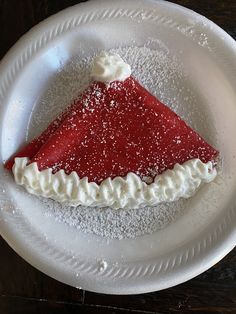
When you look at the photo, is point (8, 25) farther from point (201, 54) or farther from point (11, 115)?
point (201, 54)

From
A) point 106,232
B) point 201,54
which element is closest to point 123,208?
point 106,232

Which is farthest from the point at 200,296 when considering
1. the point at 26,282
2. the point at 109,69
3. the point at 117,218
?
the point at 109,69

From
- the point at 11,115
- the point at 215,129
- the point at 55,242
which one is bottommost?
the point at 55,242

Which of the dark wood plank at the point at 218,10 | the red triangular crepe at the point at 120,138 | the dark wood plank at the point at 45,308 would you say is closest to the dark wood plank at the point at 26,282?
the dark wood plank at the point at 45,308

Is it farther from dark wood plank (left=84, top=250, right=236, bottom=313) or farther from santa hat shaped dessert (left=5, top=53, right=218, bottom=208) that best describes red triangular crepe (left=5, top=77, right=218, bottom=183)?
dark wood plank (left=84, top=250, right=236, bottom=313)

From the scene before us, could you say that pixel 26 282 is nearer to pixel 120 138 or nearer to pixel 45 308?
pixel 45 308

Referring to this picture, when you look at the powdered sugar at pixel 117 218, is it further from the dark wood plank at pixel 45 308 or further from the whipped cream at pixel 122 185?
→ the dark wood plank at pixel 45 308
